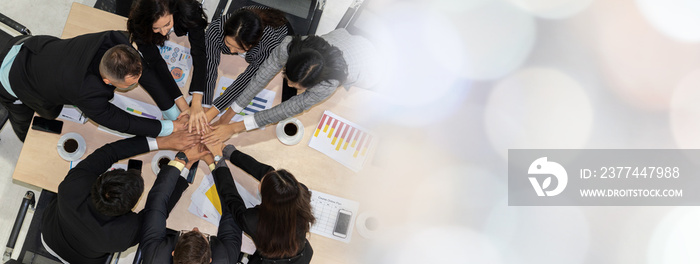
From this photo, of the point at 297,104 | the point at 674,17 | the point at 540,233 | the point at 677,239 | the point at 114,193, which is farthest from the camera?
the point at 674,17

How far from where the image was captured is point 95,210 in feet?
5.92

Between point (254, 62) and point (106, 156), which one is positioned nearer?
point (106, 156)

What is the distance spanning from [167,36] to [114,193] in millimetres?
819

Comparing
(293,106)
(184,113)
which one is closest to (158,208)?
(184,113)

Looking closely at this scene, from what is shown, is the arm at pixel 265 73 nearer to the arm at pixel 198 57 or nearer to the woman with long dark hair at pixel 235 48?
the woman with long dark hair at pixel 235 48

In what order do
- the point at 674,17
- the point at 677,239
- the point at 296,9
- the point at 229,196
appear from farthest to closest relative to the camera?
the point at 674,17 → the point at 677,239 → the point at 296,9 → the point at 229,196

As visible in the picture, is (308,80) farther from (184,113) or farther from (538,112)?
(538,112)

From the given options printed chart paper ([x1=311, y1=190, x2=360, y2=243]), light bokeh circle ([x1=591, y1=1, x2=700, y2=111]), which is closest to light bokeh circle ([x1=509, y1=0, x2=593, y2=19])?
light bokeh circle ([x1=591, y1=1, x2=700, y2=111])

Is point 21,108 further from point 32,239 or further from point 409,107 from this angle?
point 409,107

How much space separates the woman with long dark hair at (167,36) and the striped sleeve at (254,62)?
0.42ft

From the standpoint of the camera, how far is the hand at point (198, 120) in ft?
7.11

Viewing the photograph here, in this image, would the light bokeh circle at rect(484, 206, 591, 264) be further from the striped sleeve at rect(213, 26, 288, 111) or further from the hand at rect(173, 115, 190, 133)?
the hand at rect(173, 115, 190, 133)

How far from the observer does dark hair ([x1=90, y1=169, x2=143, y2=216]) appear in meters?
1.77

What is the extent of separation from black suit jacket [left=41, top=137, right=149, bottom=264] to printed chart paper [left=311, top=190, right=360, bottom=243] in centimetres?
78
